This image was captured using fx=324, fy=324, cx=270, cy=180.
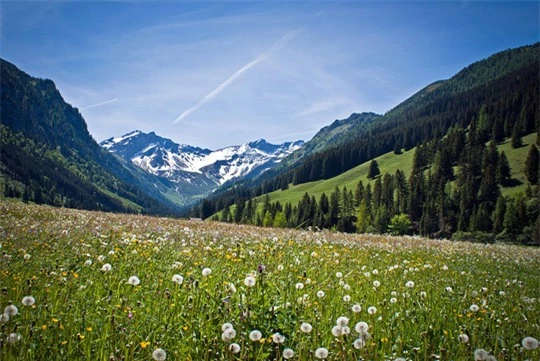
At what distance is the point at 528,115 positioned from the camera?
139250 mm

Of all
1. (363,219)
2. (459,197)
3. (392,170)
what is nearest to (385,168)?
(392,170)

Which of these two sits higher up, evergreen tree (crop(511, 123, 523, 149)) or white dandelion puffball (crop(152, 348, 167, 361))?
evergreen tree (crop(511, 123, 523, 149))

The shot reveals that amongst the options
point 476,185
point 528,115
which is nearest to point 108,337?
point 476,185

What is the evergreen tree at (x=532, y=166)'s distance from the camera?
10342 centimetres

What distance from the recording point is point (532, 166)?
10469cm

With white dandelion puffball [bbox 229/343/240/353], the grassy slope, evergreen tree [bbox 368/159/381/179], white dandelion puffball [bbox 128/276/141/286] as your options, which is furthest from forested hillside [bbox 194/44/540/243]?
white dandelion puffball [bbox 229/343/240/353]

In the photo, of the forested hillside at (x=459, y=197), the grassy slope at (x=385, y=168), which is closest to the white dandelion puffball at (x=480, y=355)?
the forested hillside at (x=459, y=197)

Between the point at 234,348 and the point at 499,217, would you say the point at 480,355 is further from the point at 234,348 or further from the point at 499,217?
the point at 499,217

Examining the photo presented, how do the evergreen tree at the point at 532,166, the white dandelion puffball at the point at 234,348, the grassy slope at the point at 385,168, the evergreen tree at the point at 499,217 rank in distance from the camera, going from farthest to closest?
the grassy slope at the point at 385,168 → the evergreen tree at the point at 532,166 → the evergreen tree at the point at 499,217 → the white dandelion puffball at the point at 234,348

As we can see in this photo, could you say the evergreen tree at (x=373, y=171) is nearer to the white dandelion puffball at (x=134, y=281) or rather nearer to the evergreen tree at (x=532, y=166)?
the evergreen tree at (x=532, y=166)

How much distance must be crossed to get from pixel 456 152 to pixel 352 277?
157416 mm

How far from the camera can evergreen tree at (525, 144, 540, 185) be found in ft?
339

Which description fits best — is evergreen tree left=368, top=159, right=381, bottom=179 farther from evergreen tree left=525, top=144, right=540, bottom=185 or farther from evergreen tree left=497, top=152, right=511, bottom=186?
evergreen tree left=525, top=144, right=540, bottom=185

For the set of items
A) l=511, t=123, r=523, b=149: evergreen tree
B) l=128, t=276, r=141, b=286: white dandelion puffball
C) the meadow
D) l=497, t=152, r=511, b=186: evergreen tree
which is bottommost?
the meadow
